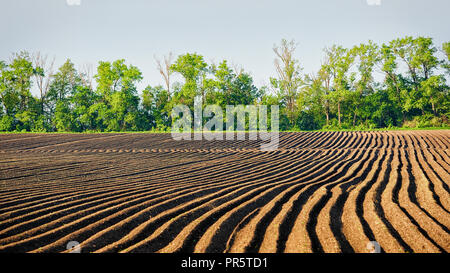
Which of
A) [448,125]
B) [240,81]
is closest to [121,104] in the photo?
[240,81]

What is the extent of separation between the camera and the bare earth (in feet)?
13.0

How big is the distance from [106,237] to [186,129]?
2685 cm

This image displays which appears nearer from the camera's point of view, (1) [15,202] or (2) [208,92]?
(1) [15,202]

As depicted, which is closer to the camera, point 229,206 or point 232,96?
point 229,206

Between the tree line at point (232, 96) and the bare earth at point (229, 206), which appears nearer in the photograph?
the bare earth at point (229, 206)

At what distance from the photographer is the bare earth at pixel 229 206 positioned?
3.98m

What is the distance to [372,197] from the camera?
612 cm

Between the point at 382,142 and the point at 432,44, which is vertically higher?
the point at 432,44

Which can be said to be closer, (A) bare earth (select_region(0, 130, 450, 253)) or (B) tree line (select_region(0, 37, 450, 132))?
(A) bare earth (select_region(0, 130, 450, 253))

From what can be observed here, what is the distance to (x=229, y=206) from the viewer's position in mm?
5676

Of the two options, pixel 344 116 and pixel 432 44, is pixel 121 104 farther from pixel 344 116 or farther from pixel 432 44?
pixel 432 44
